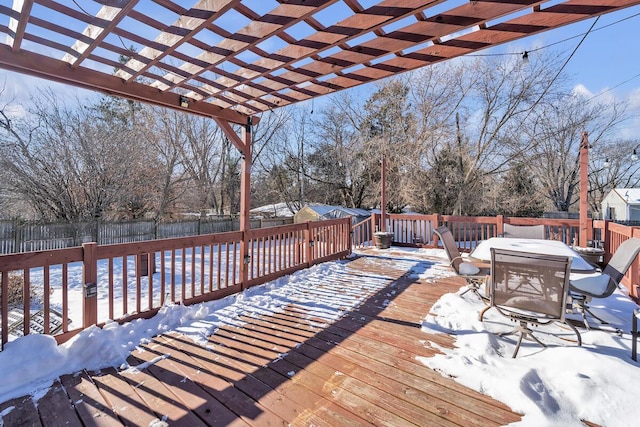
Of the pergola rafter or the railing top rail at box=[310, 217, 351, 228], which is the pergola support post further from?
the railing top rail at box=[310, 217, 351, 228]

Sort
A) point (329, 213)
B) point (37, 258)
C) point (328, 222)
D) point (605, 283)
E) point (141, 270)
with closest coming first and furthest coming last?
point (37, 258)
point (605, 283)
point (141, 270)
point (328, 222)
point (329, 213)

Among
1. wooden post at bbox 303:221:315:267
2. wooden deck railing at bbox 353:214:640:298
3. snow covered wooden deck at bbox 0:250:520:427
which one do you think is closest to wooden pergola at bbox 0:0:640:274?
snow covered wooden deck at bbox 0:250:520:427

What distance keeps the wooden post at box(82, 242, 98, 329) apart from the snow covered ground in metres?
0.13

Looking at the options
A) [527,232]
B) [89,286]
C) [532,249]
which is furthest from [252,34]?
[527,232]

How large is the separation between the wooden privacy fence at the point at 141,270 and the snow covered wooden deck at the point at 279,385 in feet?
2.16

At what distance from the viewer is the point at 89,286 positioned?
2.64m

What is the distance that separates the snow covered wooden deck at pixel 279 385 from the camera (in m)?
1.73

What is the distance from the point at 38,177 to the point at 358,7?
13.0m

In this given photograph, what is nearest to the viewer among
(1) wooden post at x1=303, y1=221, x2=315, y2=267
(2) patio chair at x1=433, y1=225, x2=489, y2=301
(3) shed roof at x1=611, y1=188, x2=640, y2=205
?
(2) patio chair at x1=433, y1=225, x2=489, y2=301

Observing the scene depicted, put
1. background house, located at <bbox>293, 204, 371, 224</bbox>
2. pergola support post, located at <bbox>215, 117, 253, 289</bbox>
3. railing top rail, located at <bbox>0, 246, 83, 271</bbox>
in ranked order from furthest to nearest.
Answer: background house, located at <bbox>293, 204, 371, 224</bbox> < pergola support post, located at <bbox>215, 117, 253, 289</bbox> < railing top rail, located at <bbox>0, 246, 83, 271</bbox>

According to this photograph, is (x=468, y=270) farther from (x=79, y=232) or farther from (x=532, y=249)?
(x=79, y=232)

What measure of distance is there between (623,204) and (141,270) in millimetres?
23898

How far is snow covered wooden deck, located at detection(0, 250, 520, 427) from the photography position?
68.0 inches

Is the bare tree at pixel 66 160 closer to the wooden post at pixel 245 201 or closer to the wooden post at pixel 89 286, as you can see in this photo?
the wooden post at pixel 245 201
